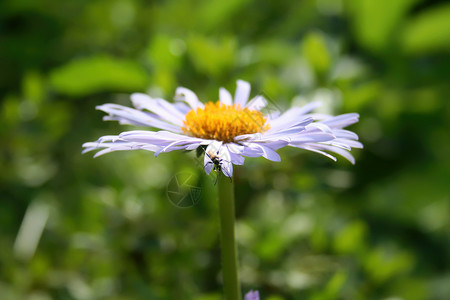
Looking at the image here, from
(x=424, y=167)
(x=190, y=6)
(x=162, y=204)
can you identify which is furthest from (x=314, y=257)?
(x=190, y=6)

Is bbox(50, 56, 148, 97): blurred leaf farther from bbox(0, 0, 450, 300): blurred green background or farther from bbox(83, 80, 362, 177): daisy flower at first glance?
bbox(83, 80, 362, 177): daisy flower

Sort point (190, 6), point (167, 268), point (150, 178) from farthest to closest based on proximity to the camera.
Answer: point (190, 6) < point (150, 178) < point (167, 268)

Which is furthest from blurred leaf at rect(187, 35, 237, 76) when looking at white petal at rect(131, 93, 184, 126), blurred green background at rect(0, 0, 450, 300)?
white petal at rect(131, 93, 184, 126)

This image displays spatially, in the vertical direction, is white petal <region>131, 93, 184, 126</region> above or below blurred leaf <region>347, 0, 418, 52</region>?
below

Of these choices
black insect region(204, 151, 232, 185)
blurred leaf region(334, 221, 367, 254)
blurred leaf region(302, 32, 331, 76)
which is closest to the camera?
black insect region(204, 151, 232, 185)

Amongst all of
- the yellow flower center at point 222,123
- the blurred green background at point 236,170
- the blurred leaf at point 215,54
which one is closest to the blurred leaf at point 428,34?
the blurred green background at point 236,170

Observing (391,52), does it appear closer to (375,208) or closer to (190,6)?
(375,208)

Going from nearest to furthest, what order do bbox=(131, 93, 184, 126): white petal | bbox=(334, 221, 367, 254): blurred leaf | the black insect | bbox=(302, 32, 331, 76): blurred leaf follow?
the black insect, bbox=(131, 93, 184, 126): white petal, bbox=(334, 221, 367, 254): blurred leaf, bbox=(302, 32, 331, 76): blurred leaf

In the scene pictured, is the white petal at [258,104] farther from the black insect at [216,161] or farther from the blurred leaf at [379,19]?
the blurred leaf at [379,19]
